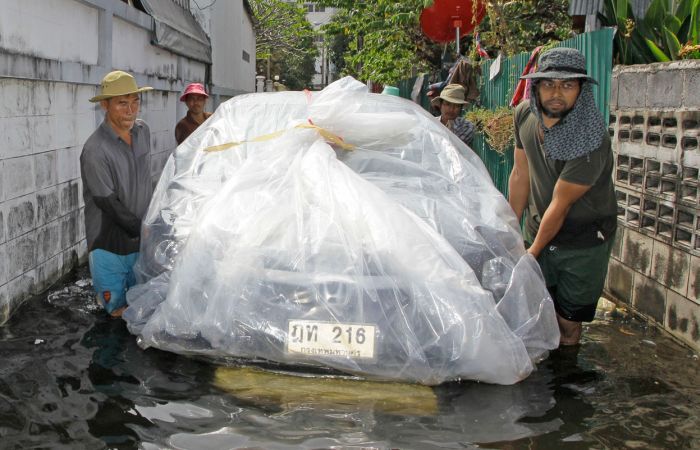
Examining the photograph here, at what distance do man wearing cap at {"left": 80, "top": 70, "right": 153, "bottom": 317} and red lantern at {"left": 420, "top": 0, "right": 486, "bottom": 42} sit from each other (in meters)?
6.43

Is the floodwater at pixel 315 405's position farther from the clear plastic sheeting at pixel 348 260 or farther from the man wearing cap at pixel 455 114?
the man wearing cap at pixel 455 114

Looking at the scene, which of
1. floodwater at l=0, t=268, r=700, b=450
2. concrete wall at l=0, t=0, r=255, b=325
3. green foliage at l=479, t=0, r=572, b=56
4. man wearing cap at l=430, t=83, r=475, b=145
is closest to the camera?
floodwater at l=0, t=268, r=700, b=450

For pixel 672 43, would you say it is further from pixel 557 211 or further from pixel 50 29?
pixel 50 29

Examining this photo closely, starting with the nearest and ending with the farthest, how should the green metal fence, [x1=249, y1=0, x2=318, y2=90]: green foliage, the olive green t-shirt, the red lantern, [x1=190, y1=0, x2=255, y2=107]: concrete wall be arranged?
the olive green t-shirt < the green metal fence < the red lantern < [x1=190, y1=0, x2=255, y2=107]: concrete wall < [x1=249, y1=0, x2=318, y2=90]: green foliage

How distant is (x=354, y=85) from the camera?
14.4ft

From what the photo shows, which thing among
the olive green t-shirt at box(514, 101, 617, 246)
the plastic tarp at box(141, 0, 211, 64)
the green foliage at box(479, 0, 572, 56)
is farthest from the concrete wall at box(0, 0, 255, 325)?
the green foliage at box(479, 0, 572, 56)

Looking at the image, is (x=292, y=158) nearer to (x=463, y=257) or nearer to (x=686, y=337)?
(x=463, y=257)

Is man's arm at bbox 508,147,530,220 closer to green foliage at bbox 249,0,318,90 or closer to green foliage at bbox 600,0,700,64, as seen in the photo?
green foliage at bbox 600,0,700,64

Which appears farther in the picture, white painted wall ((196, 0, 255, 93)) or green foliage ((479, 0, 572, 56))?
white painted wall ((196, 0, 255, 93))

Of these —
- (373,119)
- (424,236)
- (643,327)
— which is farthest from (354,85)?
(643,327)

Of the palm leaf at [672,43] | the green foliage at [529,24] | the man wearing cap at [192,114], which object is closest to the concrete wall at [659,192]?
the palm leaf at [672,43]

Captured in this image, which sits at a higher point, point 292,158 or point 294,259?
point 292,158

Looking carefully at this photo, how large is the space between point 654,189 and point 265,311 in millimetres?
2798

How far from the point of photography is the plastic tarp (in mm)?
9180
